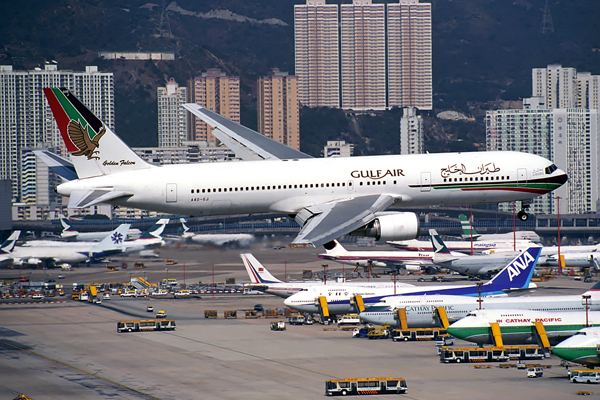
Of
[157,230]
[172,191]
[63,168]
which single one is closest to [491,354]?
[172,191]

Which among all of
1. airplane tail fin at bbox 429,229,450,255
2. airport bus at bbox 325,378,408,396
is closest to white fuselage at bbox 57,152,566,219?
airport bus at bbox 325,378,408,396

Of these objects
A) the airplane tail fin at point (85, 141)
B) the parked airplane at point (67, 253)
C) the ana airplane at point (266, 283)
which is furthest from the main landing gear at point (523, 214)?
the parked airplane at point (67, 253)

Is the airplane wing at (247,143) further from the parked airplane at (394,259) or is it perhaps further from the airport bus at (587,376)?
the parked airplane at (394,259)

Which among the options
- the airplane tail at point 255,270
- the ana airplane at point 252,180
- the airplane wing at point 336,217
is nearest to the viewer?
the airplane wing at point 336,217

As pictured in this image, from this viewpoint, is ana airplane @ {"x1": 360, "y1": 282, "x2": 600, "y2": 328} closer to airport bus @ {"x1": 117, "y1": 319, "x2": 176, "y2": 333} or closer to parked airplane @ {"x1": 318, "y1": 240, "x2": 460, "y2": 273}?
airport bus @ {"x1": 117, "y1": 319, "x2": 176, "y2": 333}

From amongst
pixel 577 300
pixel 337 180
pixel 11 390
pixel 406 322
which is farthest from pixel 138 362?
pixel 577 300

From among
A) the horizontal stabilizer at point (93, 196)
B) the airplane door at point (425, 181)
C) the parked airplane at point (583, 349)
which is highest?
the airplane door at point (425, 181)
